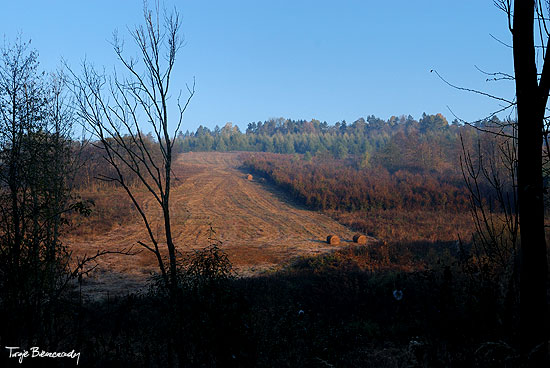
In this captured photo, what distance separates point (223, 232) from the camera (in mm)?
24969

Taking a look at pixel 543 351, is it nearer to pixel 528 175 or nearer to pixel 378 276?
pixel 528 175

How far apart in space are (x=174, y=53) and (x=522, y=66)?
420cm

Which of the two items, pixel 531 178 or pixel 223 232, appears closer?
pixel 531 178

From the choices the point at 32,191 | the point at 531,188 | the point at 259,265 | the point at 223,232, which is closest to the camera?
the point at 531,188

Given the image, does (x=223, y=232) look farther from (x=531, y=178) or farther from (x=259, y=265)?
(x=531, y=178)

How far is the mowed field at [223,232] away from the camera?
16766mm

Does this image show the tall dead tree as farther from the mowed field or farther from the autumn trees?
the mowed field

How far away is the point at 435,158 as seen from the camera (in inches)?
2089

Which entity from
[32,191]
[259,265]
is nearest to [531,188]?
[32,191]

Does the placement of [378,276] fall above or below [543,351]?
below

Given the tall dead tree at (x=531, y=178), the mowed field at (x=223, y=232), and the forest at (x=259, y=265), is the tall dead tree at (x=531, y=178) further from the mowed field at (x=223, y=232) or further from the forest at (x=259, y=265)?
the mowed field at (x=223, y=232)

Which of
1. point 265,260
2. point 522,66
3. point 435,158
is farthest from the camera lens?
point 435,158

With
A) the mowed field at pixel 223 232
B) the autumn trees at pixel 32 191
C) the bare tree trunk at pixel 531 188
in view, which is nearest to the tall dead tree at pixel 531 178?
A: the bare tree trunk at pixel 531 188

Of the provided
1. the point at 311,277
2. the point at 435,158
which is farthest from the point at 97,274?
the point at 435,158
